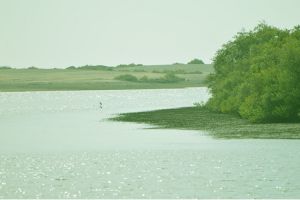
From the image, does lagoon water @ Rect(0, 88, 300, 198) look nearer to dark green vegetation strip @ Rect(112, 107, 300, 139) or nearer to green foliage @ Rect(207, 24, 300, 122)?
dark green vegetation strip @ Rect(112, 107, 300, 139)

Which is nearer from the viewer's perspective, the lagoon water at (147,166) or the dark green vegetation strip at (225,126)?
the lagoon water at (147,166)

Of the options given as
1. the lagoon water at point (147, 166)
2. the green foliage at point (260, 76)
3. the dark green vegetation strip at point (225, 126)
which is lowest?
the lagoon water at point (147, 166)

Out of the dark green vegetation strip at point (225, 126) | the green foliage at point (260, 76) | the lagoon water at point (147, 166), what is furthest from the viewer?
the green foliage at point (260, 76)

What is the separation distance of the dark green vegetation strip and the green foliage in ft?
7.09

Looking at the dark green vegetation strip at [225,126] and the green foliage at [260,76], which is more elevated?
the green foliage at [260,76]

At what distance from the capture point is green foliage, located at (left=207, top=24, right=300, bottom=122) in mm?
81562

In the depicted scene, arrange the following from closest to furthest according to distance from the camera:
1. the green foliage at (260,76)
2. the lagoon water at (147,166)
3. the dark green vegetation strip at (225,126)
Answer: the lagoon water at (147,166), the dark green vegetation strip at (225,126), the green foliage at (260,76)

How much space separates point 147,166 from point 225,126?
99.1 feet

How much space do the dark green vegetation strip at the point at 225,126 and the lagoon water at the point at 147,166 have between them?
8.83 feet

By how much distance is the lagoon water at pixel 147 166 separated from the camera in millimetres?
39688

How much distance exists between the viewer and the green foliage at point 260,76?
8156 cm

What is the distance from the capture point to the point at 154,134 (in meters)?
73.8

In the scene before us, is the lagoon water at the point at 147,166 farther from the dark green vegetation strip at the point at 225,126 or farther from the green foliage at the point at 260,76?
the green foliage at the point at 260,76

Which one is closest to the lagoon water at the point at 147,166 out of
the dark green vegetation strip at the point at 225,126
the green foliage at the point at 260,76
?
the dark green vegetation strip at the point at 225,126
